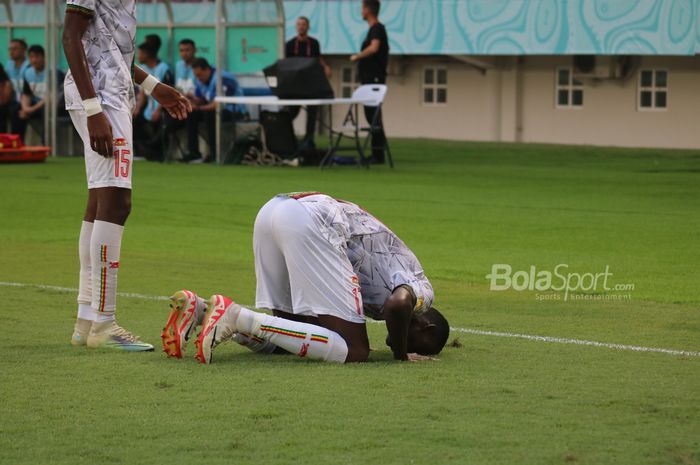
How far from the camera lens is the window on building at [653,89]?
30.4 m

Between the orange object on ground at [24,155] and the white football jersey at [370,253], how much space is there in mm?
16448

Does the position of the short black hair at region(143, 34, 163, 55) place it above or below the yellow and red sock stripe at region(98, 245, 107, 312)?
above

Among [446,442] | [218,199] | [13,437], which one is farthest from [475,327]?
[218,199]

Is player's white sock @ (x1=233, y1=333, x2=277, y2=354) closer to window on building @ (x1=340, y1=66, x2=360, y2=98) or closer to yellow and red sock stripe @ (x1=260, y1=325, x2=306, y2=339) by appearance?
yellow and red sock stripe @ (x1=260, y1=325, x2=306, y2=339)

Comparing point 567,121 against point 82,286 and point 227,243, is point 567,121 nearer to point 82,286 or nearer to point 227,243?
point 227,243

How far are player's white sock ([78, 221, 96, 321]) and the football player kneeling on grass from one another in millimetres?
645

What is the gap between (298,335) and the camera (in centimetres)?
672

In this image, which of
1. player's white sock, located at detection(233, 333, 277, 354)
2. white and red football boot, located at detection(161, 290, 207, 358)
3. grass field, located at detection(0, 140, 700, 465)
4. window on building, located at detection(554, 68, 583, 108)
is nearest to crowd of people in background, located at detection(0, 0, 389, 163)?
grass field, located at detection(0, 140, 700, 465)

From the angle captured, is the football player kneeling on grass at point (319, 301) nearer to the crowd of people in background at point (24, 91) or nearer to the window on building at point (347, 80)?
the crowd of people in background at point (24, 91)

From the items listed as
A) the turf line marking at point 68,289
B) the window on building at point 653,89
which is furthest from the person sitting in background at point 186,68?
the turf line marking at point 68,289

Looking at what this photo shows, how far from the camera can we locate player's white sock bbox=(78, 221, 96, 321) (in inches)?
285

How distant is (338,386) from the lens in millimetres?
6156

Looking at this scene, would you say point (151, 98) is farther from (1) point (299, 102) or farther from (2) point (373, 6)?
(2) point (373, 6)

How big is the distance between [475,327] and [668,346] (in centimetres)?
122
